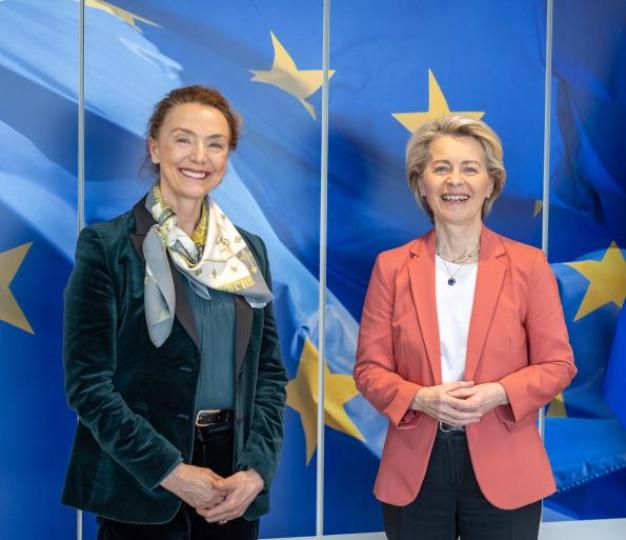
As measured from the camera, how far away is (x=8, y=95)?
2.74 m

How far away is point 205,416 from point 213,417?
2 cm

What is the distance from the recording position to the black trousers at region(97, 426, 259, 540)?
1871 millimetres

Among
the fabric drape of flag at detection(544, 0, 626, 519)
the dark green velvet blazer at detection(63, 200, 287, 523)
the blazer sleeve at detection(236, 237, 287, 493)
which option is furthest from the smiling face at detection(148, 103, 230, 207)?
the fabric drape of flag at detection(544, 0, 626, 519)

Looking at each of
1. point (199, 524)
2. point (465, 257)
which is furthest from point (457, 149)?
point (199, 524)

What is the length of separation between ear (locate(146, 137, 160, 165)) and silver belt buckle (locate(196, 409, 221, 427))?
2.28 ft

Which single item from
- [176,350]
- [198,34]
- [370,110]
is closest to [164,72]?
[198,34]

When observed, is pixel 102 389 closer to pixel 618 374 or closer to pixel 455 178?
pixel 455 178

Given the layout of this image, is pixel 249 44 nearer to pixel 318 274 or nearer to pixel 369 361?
pixel 318 274

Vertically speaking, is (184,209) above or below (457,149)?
below

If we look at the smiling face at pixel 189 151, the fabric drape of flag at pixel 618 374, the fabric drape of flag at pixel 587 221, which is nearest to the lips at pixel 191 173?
the smiling face at pixel 189 151

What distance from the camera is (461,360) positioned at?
218 cm

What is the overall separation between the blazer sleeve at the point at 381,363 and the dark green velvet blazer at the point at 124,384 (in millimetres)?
436

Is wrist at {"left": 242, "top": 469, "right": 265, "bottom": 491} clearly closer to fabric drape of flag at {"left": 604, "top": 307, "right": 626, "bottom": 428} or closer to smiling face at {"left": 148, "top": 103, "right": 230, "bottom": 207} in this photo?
smiling face at {"left": 148, "top": 103, "right": 230, "bottom": 207}

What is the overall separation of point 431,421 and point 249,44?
64.1 inches
